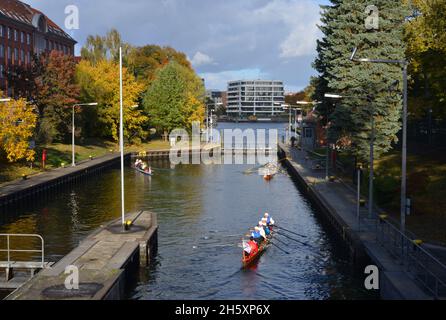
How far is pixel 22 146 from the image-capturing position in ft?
179

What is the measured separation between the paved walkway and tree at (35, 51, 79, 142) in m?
32.0

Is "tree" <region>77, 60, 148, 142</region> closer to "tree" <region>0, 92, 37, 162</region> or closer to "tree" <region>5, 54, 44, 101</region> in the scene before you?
"tree" <region>5, 54, 44, 101</region>

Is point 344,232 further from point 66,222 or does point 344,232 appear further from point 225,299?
point 66,222

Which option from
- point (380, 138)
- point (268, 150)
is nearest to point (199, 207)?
point (380, 138)

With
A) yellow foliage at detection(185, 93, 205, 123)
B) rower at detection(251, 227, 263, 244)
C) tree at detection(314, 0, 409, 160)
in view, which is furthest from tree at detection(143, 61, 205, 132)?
rower at detection(251, 227, 263, 244)

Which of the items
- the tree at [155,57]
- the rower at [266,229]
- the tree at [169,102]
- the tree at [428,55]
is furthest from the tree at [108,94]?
the rower at [266,229]

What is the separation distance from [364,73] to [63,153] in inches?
1637

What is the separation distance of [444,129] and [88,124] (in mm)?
53165

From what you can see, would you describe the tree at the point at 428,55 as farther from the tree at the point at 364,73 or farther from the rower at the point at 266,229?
the rower at the point at 266,229

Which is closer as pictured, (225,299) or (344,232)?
(225,299)

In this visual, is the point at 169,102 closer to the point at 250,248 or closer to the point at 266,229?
the point at 266,229

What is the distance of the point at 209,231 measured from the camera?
38688mm

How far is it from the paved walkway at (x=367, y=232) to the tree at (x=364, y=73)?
15.2 ft
